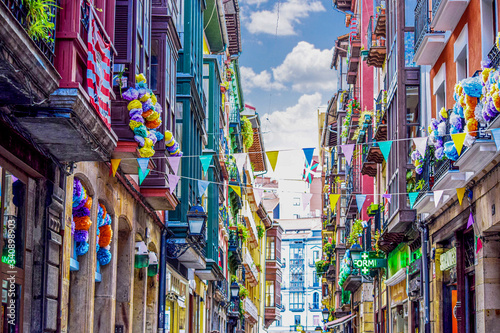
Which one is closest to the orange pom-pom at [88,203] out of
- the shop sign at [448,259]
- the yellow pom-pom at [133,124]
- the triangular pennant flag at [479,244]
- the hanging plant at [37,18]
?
the yellow pom-pom at [133,124]

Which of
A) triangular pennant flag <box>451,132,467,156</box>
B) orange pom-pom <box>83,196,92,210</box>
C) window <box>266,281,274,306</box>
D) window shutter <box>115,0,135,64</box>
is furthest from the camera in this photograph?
window <box>266,281,274,306</box>

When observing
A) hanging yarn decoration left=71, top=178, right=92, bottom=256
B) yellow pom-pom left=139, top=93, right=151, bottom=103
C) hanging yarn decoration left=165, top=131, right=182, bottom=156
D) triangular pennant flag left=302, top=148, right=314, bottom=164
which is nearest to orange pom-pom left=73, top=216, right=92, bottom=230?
hanging yarn decoration left=71, top=178, right=92, bottom=256

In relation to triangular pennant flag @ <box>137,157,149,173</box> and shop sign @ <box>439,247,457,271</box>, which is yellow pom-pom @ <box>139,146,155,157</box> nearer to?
triangular pennant flag @ <box>137,157,149,173</box>

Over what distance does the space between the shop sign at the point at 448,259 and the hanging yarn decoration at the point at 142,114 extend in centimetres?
697

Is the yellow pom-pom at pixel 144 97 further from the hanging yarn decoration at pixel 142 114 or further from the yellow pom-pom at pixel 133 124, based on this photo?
the yellow pom-pom at pixel 133 124

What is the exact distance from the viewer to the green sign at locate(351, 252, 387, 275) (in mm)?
28812

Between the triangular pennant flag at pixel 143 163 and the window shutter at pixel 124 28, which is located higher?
the window shutter at pixel 124 28

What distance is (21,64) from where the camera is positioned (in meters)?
7.59

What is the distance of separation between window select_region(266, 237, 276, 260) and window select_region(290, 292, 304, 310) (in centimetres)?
3532

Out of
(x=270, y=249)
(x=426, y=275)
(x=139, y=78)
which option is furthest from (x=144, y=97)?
(x=270, y=249)

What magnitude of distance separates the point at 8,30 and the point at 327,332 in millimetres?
67306

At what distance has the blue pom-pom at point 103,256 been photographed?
48.5ft

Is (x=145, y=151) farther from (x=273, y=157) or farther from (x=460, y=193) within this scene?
(x=460, y=193)

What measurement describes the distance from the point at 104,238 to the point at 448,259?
Result: 763cm
